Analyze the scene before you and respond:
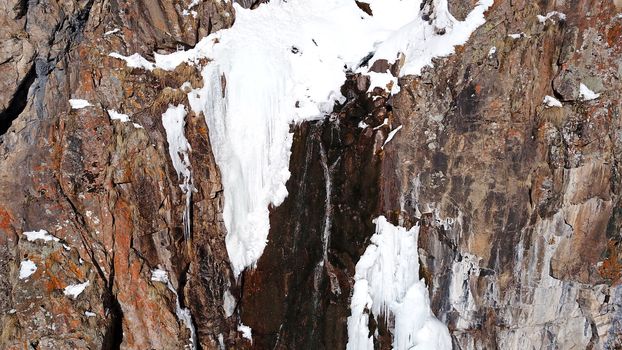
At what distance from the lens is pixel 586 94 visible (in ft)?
23.3

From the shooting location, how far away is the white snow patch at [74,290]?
23.1 feet

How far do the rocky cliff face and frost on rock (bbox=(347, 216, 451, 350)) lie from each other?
0.49 feet

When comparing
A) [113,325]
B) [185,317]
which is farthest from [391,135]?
[113,325]

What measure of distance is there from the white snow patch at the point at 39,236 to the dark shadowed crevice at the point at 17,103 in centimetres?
138

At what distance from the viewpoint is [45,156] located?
23.5 feet

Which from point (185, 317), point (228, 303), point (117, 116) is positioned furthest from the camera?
point (228, 303)

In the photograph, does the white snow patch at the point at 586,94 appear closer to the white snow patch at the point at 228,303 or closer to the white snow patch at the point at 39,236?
the white snow patch at the point at 228,303

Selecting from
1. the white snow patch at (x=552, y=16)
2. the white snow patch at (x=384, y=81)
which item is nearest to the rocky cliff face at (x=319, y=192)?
the white snow patch at (x=552, y=16)

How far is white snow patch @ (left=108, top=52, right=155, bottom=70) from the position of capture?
777 centimetres

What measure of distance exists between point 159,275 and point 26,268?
5.64 ft

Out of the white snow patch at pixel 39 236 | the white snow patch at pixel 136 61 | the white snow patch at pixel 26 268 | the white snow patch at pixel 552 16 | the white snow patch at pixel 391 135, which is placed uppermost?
the white snow patch at pixel 552 16

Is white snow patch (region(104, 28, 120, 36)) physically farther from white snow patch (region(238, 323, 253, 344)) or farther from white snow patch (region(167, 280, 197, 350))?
white snow patch (region(238, 323, 253, 344))

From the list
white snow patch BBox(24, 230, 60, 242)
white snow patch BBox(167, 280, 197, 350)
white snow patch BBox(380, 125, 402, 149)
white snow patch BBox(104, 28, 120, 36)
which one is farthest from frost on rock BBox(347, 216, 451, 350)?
white snow patch BBox(104, 28, 120, 36)

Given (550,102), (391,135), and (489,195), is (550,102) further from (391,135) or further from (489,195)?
(391,135)
